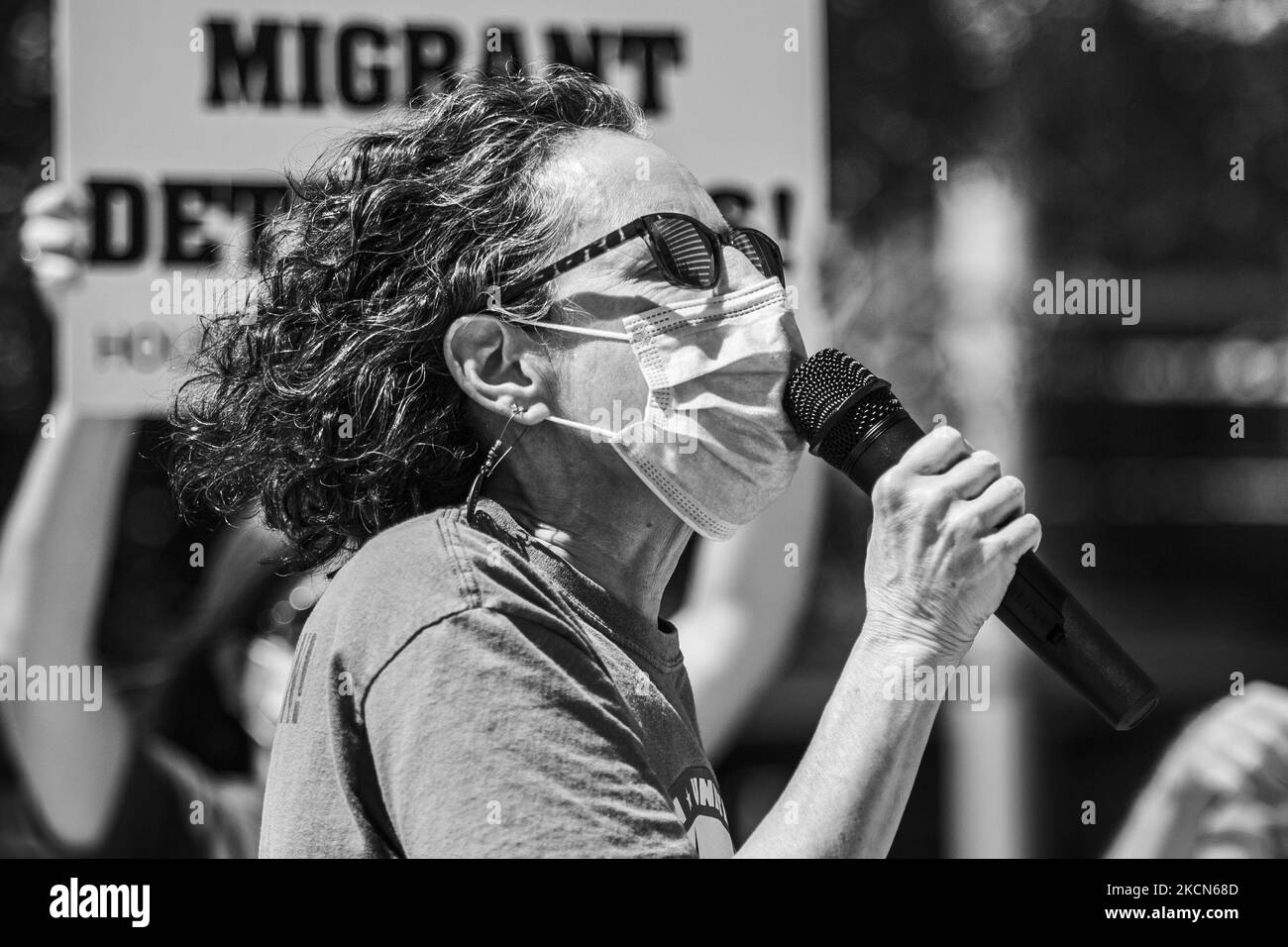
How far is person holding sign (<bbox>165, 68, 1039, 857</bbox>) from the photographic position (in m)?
1.60

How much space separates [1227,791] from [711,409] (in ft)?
4.86

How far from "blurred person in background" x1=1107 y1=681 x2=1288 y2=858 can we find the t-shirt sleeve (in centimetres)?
163

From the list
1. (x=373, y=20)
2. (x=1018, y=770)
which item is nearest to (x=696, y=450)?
(x=373, y=20)

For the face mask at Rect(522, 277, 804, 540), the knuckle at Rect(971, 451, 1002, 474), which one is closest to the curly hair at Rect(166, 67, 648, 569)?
the face mask at Rect(522, 277, 804, 540)

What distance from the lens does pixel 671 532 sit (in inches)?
80.2

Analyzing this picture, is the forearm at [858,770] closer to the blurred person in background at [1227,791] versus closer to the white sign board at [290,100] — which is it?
the blurred person in background at [1227,791]

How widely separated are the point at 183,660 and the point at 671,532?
2561 millimetres

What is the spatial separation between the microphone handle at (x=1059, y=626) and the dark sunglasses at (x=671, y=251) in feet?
1.05

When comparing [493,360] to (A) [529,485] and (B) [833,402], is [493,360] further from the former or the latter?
(B) [833,402]

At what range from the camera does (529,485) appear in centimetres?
196

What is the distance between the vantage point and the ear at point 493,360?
1.96 m

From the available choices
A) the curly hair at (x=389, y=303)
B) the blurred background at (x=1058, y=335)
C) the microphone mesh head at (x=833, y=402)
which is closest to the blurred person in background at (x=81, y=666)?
the blurred background at (x=1058, y=335)
